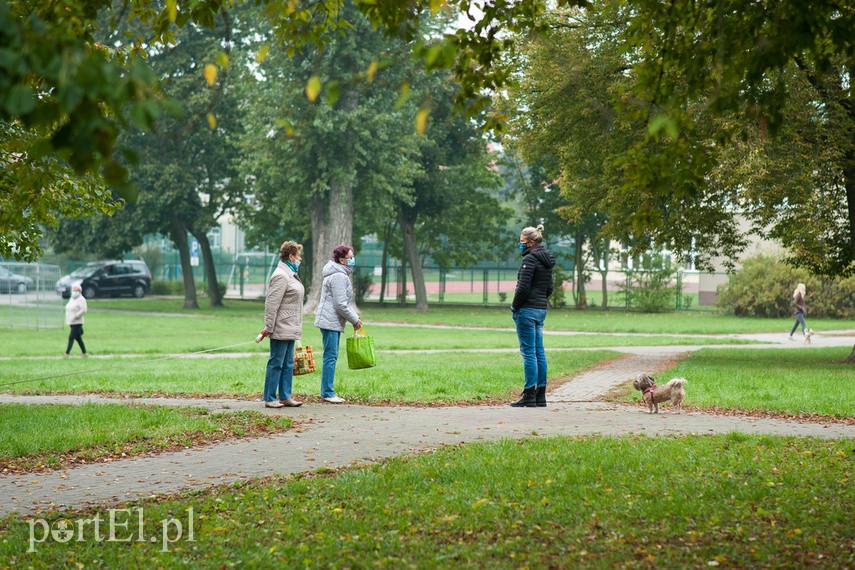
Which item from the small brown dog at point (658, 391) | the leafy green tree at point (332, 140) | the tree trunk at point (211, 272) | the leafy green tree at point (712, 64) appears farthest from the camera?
the tree trunk at point (211, 272)

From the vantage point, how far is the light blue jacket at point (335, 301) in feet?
39.1

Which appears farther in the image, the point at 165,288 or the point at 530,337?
the point at 165,288

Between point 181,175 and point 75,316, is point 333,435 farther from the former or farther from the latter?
point 181,175

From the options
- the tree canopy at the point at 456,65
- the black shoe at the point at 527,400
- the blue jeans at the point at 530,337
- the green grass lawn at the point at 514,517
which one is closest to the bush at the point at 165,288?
the black shoe at the point at 527,400

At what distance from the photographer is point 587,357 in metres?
19.5

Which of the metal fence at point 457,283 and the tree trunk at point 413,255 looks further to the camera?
the metal fence at point 457,283

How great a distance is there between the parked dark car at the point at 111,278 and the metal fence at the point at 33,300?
1683 cm

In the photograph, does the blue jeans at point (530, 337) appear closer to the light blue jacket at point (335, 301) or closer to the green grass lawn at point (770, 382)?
the green grass lawn at point (770, 382)

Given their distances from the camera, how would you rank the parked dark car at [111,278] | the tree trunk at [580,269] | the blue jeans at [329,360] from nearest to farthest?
the blue jeans at [329,360]
the tree trunk at [580,269]
the parked dark car at [111,278]

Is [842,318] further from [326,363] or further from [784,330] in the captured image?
[326,363]

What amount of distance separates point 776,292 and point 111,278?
112 ft

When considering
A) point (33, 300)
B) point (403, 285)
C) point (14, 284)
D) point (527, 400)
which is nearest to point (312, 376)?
point (527, 400)

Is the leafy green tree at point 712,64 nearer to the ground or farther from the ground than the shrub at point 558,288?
farther from the ground

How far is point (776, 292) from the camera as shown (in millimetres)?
38906
